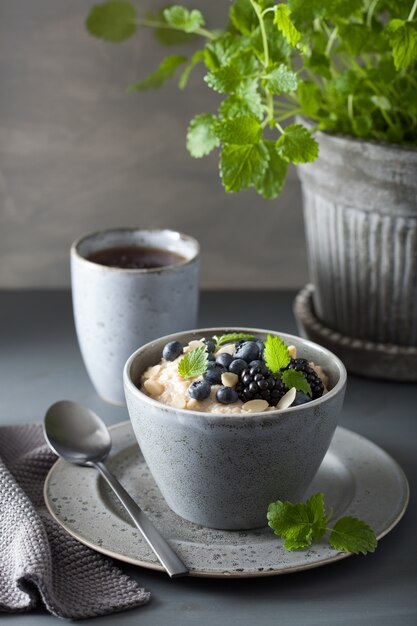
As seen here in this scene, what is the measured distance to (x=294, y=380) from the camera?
2.95 ft

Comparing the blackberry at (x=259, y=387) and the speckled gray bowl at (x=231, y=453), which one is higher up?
the blackberry at (x=259, y=387)

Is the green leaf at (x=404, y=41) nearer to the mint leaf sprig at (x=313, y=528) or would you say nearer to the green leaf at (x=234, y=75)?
the green leaf at (x=234, y=75)

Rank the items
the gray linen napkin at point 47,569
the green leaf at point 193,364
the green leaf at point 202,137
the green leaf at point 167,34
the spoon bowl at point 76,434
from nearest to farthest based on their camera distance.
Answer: the gray linen napkin at point 47,569, the green leaf at point 193,364, the spoon bowl at point 76,434, the green leaf at point 202,137, the green leaf at point 167,34

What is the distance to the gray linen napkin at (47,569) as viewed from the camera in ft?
2.68

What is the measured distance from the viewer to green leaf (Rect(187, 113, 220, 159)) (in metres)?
1.12

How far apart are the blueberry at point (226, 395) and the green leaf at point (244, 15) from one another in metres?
0.46

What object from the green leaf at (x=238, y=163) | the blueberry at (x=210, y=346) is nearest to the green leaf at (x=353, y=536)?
the blueberry at (x=210, y=346)

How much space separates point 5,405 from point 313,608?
0.52 meters

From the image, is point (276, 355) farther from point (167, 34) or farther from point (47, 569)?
point (167, 34)

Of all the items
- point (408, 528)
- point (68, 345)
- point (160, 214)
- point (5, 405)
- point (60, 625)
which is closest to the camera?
point (60, 625)

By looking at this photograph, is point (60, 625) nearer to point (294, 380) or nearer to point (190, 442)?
point (190, 442)

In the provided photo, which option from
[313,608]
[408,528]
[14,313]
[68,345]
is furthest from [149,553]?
[14,313]

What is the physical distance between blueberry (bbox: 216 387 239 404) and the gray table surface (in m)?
0.15

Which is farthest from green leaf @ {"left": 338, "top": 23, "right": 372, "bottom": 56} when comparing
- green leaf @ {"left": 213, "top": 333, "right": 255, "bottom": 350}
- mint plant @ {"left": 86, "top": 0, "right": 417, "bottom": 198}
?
green leaf @ {"left": 213, "top": 333, "right": 255, "bottom": 350}
